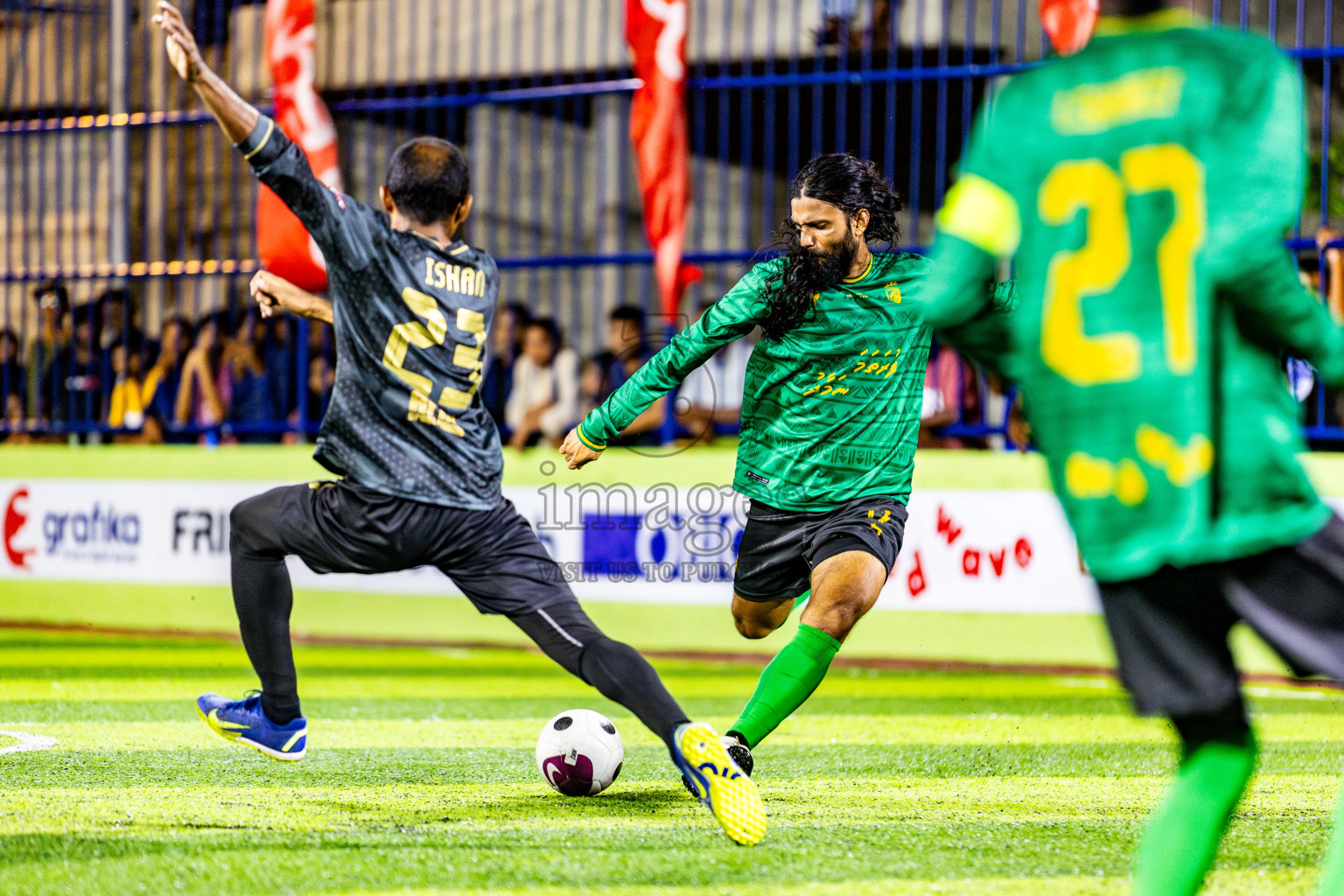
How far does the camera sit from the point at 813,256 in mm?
4938

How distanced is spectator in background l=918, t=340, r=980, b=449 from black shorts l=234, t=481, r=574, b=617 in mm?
4923

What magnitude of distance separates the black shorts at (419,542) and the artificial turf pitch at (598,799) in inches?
25.1

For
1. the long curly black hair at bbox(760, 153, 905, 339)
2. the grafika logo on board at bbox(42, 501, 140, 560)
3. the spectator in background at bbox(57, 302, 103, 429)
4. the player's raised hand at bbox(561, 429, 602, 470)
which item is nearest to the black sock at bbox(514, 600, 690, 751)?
the player's raised hand at bbox(561, 429, 602, 470)

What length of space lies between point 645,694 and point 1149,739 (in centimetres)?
284

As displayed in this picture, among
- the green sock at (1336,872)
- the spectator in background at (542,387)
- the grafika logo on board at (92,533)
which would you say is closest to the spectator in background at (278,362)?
the grafika logo on board at (92,533)

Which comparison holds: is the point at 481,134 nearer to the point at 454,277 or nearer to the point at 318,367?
the point at 318,367

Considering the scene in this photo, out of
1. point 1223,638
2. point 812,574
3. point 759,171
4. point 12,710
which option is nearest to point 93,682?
point 12,710

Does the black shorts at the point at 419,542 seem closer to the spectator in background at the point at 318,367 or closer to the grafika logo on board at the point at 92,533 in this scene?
the spectator in background at the point at 318,367

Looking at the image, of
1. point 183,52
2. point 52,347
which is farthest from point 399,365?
point 52,347

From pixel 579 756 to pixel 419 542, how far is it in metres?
0.82

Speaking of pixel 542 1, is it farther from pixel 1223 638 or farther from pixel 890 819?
pixel 1223 638

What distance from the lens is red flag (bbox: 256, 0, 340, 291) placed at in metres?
10.6

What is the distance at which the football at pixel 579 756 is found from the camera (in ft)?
16.0

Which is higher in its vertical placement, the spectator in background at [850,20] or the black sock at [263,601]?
the spectator in background at [850,20]
